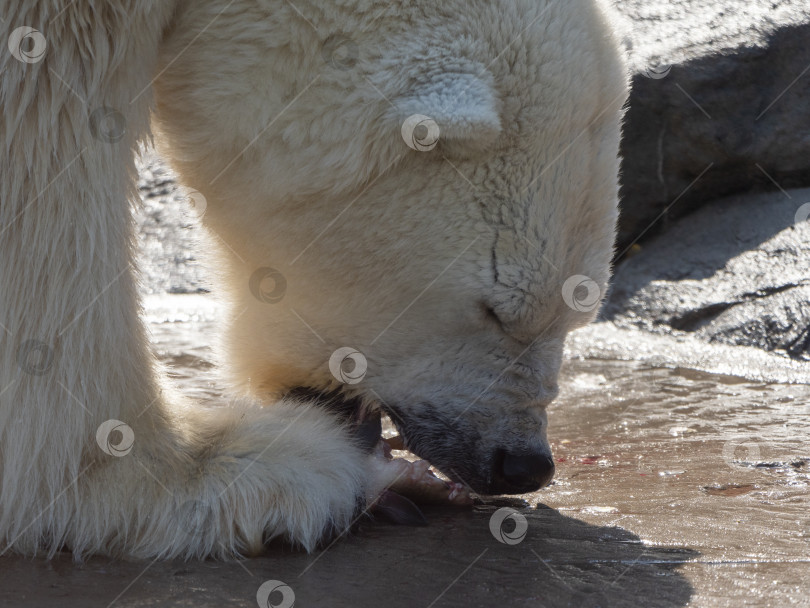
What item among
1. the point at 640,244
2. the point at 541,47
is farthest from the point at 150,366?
the point at 640,244

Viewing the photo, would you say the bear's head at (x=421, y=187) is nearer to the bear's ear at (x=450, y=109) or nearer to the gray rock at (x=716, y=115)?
the bear's ear at (x=450, y=109)

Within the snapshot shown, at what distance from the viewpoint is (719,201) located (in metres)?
4.82

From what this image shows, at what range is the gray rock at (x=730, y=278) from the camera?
13.0 ft

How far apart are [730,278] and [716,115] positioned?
0.88 m

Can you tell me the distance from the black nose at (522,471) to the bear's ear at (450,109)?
661 mm

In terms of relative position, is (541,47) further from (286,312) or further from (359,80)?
(286,312)

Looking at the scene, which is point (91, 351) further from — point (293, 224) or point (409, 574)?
point (409, 574)

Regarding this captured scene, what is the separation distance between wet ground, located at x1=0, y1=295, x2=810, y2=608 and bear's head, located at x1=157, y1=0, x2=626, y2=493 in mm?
217

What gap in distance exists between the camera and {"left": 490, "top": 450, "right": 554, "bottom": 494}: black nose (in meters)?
2.20

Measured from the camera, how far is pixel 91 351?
1907mm

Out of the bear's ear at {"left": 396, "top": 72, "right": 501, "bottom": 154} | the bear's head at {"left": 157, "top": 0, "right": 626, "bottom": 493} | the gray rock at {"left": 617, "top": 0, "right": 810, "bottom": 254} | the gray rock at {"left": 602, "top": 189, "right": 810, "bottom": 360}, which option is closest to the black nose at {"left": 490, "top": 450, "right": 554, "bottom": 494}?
the bear's head at {"left": 157, "top": 0, "right": 626, "bottom": 493}

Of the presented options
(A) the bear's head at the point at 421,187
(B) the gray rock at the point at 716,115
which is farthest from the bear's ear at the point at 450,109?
(B) the gray rock at the point at 716,115

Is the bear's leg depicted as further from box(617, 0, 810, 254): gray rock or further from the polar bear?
box(617, 0, 810, 254): gray rock

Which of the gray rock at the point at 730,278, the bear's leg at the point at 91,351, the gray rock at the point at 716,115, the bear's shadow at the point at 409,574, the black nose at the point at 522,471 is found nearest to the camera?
the bear's shadow at the point at 409,574
